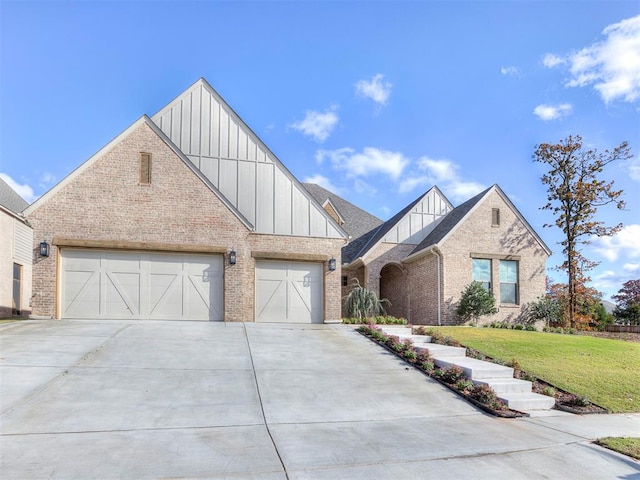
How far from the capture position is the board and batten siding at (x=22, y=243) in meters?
14.1

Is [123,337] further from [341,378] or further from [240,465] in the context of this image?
[240,465]

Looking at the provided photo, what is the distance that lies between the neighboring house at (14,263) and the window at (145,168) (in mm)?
3704

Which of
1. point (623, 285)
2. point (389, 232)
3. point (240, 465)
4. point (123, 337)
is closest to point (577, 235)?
point (389, 232)

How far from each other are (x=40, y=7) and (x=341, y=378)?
37.8 ft

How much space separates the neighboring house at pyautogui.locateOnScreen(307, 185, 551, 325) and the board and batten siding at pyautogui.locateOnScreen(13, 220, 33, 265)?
43.1ft

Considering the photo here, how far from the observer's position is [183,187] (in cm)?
1528

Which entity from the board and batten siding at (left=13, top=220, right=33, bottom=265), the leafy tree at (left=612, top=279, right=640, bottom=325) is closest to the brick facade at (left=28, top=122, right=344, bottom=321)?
the board and batten siding at (left=13, top=220, right=33, bottom=265)

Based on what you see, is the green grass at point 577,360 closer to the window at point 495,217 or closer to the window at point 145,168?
the window at point 495,217

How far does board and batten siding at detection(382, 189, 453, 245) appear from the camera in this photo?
73.5 ft

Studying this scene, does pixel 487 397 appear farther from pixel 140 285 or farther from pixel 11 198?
pixel 11 198

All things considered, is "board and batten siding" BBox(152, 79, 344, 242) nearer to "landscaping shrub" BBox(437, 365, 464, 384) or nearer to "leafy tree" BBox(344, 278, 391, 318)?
"leafy tree" BBox(344, 278, 391, 318)

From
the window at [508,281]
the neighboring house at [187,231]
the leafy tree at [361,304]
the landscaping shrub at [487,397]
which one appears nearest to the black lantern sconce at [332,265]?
the neighboring house at [187,231]

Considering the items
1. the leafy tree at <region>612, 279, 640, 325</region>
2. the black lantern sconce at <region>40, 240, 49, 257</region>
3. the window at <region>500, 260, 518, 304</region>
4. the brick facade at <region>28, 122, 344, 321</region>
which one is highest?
the brick facade at <region>28, 122, 344, 321</region>

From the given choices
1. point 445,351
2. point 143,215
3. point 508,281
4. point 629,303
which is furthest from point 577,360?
point 629,303
